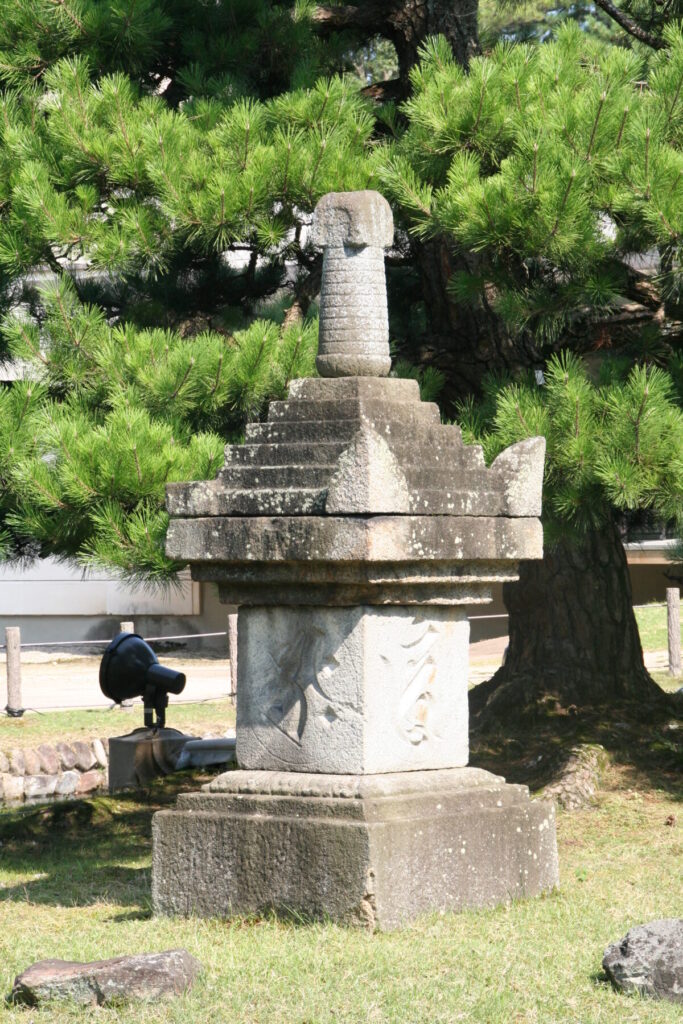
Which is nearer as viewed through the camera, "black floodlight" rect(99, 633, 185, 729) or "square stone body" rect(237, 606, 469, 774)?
"square stone body" rect(237, 606, 469, 774)

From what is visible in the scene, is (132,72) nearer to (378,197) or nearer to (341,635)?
(378,197)

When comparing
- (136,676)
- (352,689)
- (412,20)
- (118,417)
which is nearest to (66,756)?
(136,676)

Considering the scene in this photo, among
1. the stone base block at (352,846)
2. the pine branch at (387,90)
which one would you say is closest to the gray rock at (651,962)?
the stone base block at (352,846)

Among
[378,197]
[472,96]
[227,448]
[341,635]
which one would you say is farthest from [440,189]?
[341,635]

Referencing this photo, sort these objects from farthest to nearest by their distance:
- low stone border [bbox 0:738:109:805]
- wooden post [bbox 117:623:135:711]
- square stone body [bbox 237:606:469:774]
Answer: wooden post [bbox 117:623:135:711], low stone border [bbox 0:738:109:805], square stone body [bbox 237:606:469:774]

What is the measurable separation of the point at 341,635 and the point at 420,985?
4.66 feet

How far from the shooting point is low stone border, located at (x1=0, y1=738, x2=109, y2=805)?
1109 centimetres

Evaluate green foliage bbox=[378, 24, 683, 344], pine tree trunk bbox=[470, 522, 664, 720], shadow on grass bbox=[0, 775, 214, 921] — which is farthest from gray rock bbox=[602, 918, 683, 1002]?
pine tree trunk bbox=[470, 522, 664, 720]

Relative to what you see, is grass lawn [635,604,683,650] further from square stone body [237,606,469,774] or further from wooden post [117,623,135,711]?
square stone body [237,606,469,774]

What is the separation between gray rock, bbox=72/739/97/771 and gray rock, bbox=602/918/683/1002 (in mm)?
7970

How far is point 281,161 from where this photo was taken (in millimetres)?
7016

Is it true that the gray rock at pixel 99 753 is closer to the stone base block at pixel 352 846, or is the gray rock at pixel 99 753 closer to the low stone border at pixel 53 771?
the low stone border at pixel 53 771

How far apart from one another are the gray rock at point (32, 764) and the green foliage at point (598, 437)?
19.3 ft

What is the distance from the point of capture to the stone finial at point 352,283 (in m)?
5.48
